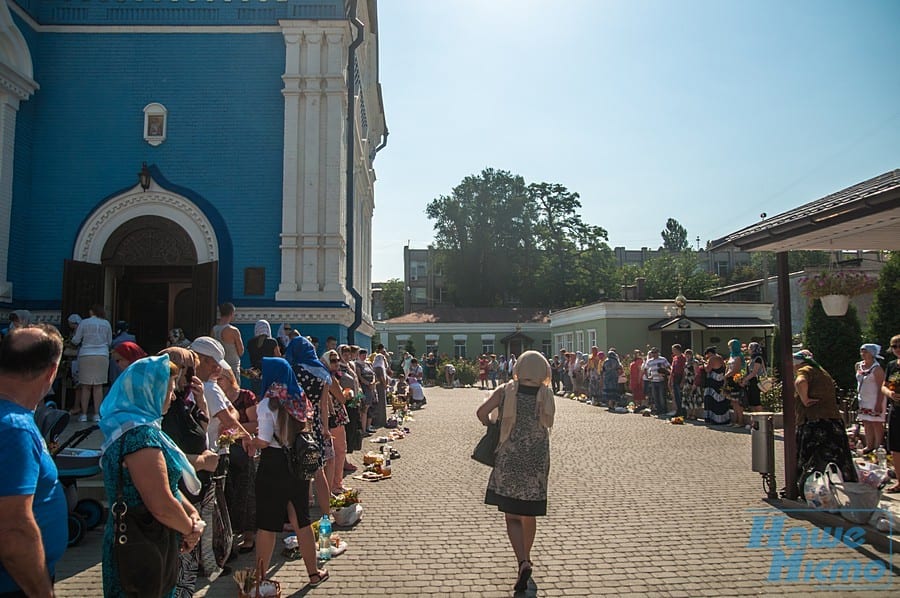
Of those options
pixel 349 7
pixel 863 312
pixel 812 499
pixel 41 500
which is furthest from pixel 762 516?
pixel 863 312

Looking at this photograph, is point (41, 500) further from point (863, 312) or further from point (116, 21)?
point (863, 312)

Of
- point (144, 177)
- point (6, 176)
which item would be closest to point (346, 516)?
point (144, 177)

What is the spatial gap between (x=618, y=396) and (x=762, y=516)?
47.2 feet

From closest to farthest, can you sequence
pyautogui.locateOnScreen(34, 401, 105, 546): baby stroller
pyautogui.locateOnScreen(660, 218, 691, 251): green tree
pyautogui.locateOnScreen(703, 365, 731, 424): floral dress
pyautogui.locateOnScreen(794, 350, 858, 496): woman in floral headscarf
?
pyautogui.locateOnScreen(34, 401, 105, 546): baby stroller < pyautogui.locateOnScreen(794, 350, 858, 496): woman in floral headscarf < pyautogui.locateOnScreen(703, 365, 731, 424): floral dress < pyautogui.locateOnScreen(660, 218, 691, 251): green tree

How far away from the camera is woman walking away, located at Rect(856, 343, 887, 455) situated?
363 inches

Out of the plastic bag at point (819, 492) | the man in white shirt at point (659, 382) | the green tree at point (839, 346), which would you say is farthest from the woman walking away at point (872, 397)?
the man in white shirt at point (659, 382)

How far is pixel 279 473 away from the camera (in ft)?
16.7

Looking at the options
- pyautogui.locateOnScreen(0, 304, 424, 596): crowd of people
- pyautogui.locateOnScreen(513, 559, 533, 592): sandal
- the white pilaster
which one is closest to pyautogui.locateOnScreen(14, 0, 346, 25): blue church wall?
the white pilaster

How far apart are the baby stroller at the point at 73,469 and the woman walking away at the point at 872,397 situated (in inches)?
366

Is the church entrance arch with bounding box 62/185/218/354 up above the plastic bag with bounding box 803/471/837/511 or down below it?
above

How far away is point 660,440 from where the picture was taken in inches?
520

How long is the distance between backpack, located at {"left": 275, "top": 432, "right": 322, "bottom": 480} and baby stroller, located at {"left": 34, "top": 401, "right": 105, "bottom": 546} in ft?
7.52

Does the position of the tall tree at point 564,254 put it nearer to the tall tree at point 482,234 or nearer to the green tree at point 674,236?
the tall tree at point 482,234

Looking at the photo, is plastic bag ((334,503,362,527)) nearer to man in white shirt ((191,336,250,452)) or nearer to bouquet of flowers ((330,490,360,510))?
bouquet of flowers ((330,490,360,510))
